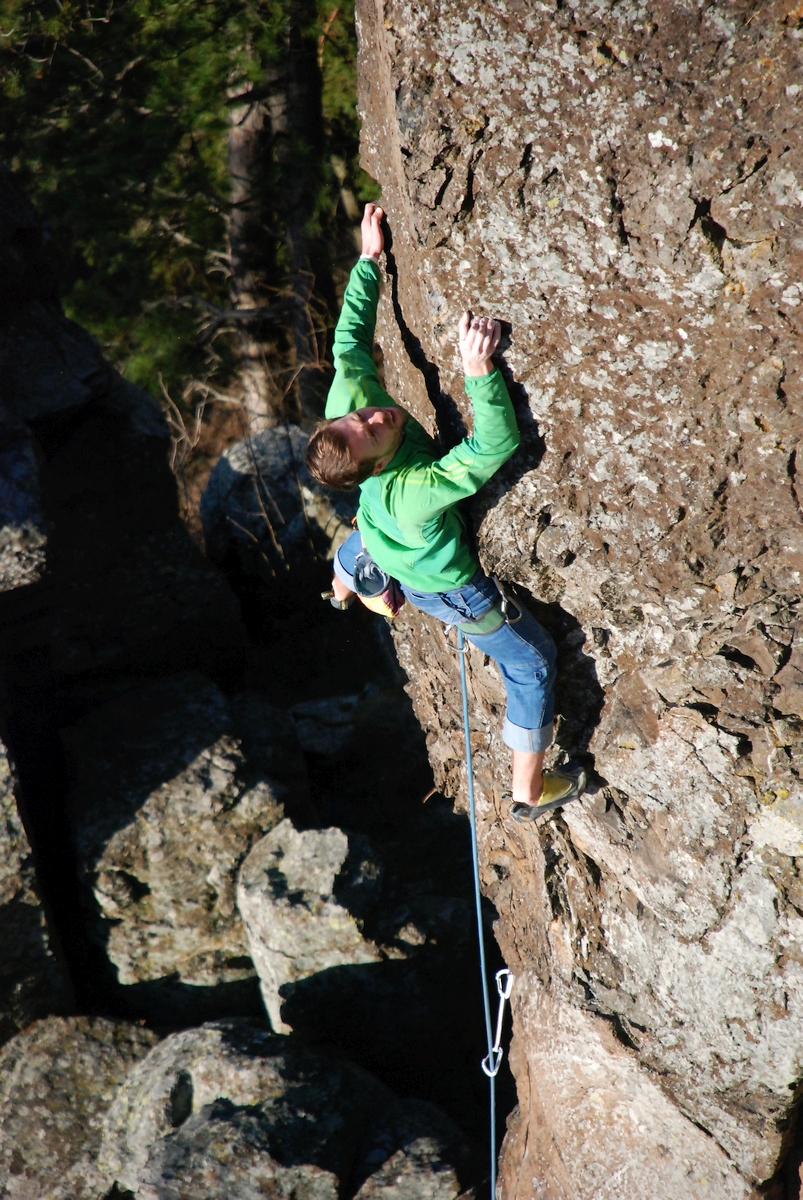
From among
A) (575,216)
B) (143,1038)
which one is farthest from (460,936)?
(575,216)

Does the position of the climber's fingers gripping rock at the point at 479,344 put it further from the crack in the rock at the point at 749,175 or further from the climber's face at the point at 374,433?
the crack in the rock at the point at 749,175

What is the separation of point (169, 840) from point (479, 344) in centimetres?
338

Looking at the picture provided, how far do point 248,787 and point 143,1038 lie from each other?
1348 millimetres

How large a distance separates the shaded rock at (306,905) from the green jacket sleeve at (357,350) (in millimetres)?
2494

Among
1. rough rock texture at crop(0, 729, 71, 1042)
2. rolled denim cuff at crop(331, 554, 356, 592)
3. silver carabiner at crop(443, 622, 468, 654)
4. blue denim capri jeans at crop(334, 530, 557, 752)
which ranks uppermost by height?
blue denim capri jeans at crop(334, 530, 557, 752)

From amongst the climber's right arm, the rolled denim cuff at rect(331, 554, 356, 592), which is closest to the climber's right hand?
the climber's right arm

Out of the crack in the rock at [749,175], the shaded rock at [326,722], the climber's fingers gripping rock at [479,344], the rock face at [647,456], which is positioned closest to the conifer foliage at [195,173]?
the shaded rock at [326,722]

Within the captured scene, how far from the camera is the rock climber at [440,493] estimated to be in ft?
8.27

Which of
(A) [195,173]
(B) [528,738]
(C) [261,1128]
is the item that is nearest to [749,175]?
(B) [528,738]

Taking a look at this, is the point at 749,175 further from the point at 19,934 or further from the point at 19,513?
the point at 19,934

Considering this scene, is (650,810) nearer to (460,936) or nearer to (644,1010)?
(644,1010)

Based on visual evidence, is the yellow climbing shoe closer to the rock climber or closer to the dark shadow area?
the rock climber

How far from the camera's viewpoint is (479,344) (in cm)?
248

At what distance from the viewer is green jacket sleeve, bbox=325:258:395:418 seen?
2.87m
